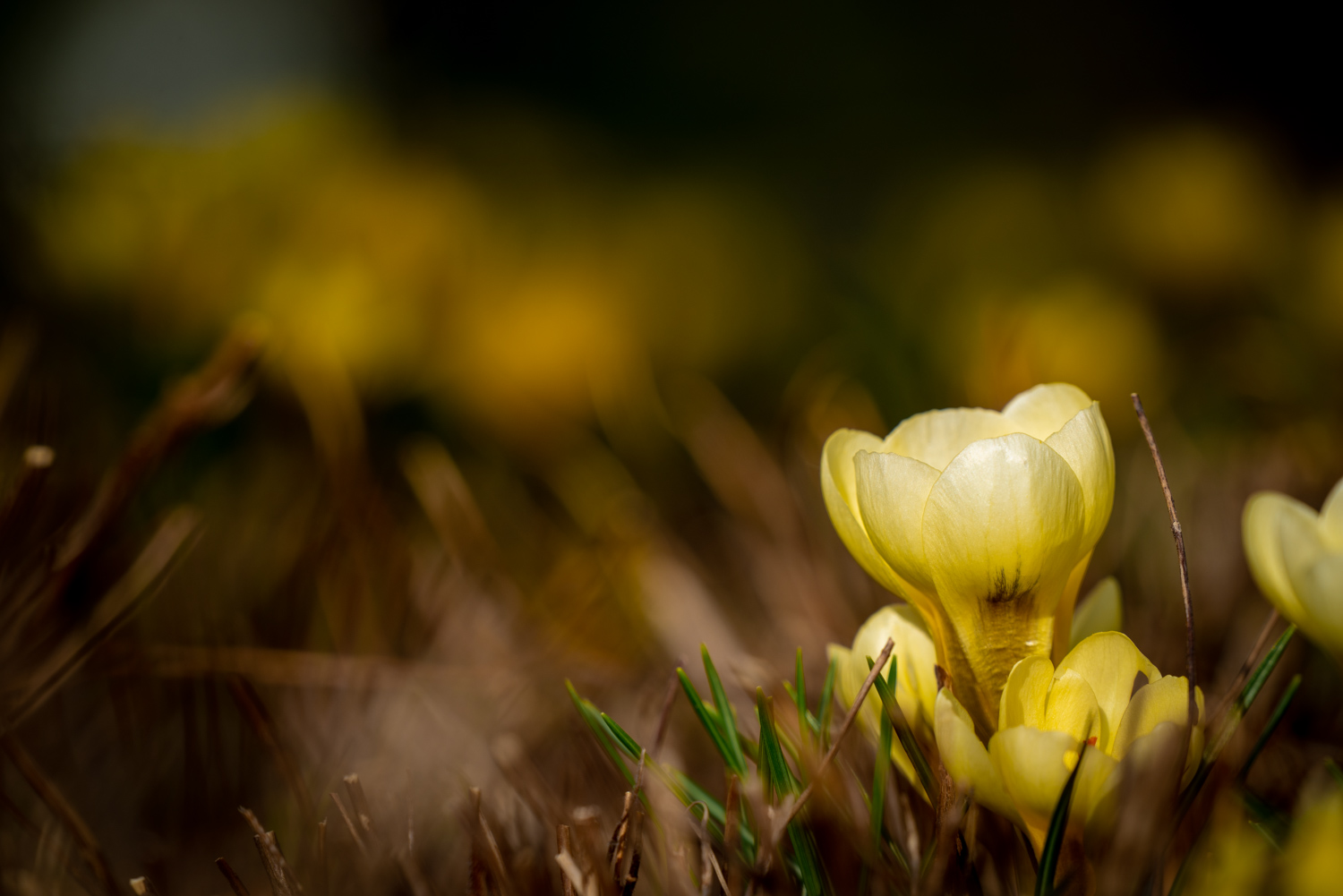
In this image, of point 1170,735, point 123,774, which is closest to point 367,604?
point 123,774

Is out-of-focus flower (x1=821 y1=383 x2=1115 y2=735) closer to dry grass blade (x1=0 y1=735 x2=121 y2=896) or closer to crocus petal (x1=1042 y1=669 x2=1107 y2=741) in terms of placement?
crocus petal (x1=1042 y1=669 x2=1107 y2=741)

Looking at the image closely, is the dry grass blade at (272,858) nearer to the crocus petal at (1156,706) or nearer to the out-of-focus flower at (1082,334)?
the crocus petal at (1156,706)

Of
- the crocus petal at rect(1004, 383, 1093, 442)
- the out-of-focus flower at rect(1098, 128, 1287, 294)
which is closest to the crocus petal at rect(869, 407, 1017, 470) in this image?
the crocus petal at rect(1004, 383, 1093, 442)

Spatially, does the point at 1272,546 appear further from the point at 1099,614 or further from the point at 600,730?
the point at 600,730


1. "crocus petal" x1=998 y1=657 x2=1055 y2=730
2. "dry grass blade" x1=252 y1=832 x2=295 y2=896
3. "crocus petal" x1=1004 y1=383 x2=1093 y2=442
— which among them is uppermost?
"crocus petal" x1=1004 y1=383 x2=1093 y2=442

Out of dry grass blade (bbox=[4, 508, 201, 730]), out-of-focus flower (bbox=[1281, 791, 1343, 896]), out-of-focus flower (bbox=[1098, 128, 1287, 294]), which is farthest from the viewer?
out-of-focus flower (bbox=[1098, 128, 1287, 294])

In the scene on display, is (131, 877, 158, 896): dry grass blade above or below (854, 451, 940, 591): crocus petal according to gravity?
below

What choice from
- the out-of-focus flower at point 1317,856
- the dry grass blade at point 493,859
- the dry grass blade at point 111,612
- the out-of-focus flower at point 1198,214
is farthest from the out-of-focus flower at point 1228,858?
the out-of-focus flower at point 1198,214

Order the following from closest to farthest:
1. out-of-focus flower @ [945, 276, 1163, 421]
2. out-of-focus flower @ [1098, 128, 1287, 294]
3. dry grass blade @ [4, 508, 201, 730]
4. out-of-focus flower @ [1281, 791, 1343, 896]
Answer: out-of-focus flower @ [1281, 791, 1343, 896]
dry grass blade @ [4, 508, 201, 730]
out-of-focus flower @ [945, 276, 1163, 421]
out-of-focus flower @ [1098, 128, 1287, 294]
